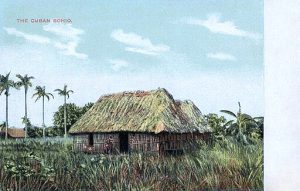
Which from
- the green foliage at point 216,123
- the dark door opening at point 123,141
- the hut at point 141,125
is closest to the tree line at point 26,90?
the hut at point 141,125

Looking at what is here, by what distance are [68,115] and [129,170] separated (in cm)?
36

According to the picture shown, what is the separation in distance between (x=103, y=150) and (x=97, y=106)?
0.20 meters

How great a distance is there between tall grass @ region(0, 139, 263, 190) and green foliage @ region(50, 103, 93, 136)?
0.07 metres

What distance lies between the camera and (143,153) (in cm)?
298

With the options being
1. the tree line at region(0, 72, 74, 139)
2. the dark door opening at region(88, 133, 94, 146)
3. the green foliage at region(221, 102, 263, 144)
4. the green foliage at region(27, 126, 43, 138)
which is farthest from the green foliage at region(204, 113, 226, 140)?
the green foliage at region(27, 126, 43, 138)

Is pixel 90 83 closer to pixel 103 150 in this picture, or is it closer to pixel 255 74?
pixel 103 150

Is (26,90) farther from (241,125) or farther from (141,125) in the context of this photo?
(241,125)

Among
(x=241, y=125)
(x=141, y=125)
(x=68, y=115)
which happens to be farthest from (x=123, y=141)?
(x=241, y=125)

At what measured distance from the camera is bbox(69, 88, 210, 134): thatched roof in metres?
2.95

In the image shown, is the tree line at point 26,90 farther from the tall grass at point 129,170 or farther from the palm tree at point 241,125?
the palm tree at point 241,125

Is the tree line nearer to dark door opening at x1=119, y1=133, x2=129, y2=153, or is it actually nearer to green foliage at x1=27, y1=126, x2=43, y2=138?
green foliage at x1=27, y1=126, x2=43, y2=138

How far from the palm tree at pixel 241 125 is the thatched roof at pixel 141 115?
12 centimetres

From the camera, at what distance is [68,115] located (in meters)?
2.97

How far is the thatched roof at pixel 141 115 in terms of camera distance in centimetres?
295
